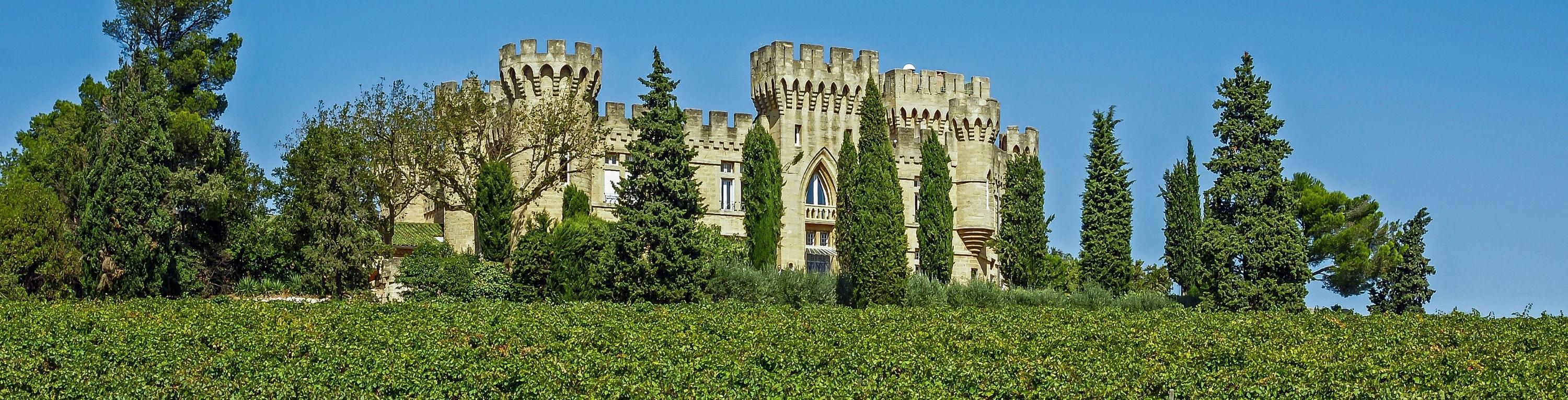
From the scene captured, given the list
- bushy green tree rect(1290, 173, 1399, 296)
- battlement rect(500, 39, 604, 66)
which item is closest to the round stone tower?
battlement rect(500, 39, 604, 66)

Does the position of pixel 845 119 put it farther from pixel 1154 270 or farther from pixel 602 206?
pixel 1154 270

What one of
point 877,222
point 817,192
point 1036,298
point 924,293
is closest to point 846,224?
point 877,222

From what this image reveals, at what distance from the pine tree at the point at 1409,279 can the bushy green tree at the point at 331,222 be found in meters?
26.0

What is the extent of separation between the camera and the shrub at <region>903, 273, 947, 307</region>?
42.6m

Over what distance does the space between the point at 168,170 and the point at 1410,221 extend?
32960 millimetres

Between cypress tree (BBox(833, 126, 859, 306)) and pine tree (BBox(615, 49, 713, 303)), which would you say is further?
cypress tree (BBox(833, 126, 859, 306))

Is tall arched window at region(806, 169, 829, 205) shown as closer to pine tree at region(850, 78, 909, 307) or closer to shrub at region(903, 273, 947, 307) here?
pine tree at region(850, 78, 909, 307)

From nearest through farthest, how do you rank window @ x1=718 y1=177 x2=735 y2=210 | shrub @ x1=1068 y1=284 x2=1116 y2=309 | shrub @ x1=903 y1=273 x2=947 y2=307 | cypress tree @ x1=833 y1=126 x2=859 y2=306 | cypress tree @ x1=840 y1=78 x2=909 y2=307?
cypress tree @ x1=840 y1=78 x2=909 y2=307
shrub @ x1=903 y1=273 x2=947 y2=307
cypress tree @ x1=833 y1=126 x2=859 y2=306
shrub @ x1=1068 y1=284 x2=1116 y2=309
window @ x1=718 y1=177 x2=735 y2=210

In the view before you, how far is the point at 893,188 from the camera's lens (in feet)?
143

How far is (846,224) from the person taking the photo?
43594mm

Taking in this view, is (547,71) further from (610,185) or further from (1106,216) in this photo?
(1106,216)

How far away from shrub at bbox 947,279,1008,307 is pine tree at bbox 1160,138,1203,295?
20.8 ft

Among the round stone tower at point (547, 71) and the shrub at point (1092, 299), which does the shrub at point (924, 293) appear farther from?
the round stone tower at point (547, 71)

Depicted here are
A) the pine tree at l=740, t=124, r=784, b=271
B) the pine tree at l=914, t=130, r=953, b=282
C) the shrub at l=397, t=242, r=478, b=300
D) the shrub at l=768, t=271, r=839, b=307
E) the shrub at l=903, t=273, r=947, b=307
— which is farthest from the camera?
the pine tree at l=914, t=130, r=953, b=282
